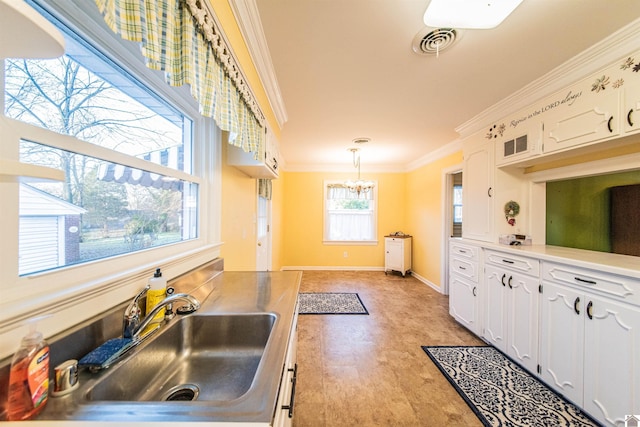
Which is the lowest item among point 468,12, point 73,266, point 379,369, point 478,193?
point 379,369

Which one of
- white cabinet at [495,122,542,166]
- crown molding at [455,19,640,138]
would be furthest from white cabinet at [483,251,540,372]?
crown molding at [455,19,640,138]

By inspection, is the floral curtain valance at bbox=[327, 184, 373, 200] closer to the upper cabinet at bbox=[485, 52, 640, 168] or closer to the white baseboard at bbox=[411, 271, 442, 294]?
the white baseboard at bbox=[411, 271, 442, 294]

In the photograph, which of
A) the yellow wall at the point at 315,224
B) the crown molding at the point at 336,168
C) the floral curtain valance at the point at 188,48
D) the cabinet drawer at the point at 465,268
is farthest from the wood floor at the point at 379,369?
the crown molding at the point at 336,168

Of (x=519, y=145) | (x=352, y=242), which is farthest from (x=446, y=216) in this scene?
(x=352, y=242)

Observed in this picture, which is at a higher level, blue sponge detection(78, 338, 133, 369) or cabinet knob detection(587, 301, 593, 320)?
blue sponge detection(78, 338, 133, 369)

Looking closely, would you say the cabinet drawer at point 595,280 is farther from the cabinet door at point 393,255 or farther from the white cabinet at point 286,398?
the cabinet door at point 393,255

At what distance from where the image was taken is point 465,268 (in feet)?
8.84

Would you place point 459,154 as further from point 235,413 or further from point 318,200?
point 235,413

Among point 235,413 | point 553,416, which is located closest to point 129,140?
point 235,413

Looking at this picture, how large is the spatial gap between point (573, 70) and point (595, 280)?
4.89 ft

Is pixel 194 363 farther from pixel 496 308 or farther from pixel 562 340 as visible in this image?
pixel 496 308

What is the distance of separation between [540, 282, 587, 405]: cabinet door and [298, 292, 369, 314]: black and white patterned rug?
1.79m

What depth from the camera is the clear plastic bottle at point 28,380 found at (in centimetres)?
51

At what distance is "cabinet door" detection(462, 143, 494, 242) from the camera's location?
2.54 metres
